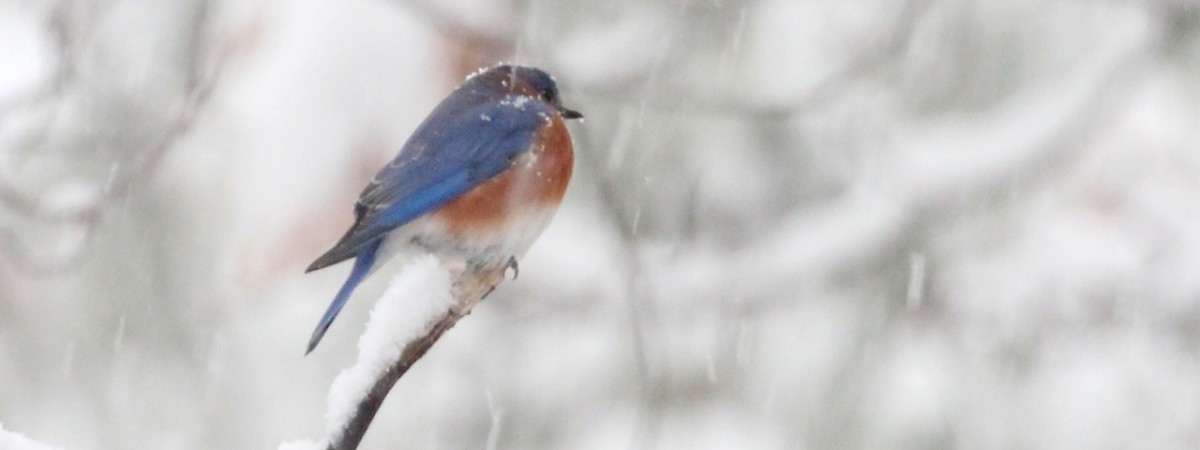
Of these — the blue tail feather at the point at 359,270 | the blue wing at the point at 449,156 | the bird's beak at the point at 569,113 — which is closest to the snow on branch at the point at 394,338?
the blue tail feather at the point at 359,270

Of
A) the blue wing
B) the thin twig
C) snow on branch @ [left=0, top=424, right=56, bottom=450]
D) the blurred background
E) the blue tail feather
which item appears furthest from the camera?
the blurred background

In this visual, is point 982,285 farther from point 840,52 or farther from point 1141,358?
point 840,52

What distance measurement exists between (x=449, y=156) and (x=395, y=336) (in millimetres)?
1026

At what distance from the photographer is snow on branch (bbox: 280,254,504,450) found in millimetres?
1434

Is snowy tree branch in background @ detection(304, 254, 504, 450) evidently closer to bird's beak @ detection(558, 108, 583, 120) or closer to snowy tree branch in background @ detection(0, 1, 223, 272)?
bird's beak @ detection(558, 108, 583, 120)

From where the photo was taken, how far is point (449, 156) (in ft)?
8.48

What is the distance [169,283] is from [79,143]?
0.47m

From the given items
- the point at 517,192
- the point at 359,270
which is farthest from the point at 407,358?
the point at 517,192

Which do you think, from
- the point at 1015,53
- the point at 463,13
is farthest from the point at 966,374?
the point at 463,13

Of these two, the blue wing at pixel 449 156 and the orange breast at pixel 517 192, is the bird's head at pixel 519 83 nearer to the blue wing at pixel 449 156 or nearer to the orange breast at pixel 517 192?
the blue wing at pixel 449 156

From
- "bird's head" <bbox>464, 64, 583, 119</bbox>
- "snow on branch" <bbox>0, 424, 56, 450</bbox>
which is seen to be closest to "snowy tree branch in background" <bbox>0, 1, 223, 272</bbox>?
"bird's head" <bbox>464, 64, 583, 119</bbox>

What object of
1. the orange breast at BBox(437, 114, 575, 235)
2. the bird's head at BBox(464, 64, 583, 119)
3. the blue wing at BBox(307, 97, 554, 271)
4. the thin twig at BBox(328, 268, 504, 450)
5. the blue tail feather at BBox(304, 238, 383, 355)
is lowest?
the thin twig at BBox(328, 268, 504, 450)

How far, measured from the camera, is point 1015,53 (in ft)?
11.6

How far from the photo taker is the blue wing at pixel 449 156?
2402mm
